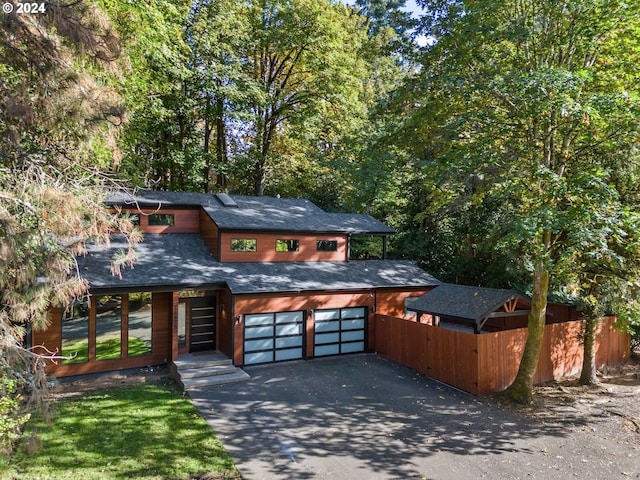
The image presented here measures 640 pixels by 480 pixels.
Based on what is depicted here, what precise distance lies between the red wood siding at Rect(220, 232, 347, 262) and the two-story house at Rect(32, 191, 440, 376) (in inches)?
1.6

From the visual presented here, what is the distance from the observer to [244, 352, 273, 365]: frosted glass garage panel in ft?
43.0

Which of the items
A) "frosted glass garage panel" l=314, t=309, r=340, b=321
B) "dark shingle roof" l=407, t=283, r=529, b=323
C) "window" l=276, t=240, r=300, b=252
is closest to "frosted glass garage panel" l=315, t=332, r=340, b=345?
"frosted glass garage panel" l=314, t=309, r=340, b=321

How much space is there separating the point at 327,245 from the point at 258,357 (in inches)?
224

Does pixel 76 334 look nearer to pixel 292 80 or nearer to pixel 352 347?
pixel 352 347

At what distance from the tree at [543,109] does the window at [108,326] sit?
35.6ft

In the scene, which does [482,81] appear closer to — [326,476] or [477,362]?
[477,362]

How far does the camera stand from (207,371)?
1180cm

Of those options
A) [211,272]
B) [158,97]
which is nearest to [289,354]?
[211,272]

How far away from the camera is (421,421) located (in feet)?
30.5

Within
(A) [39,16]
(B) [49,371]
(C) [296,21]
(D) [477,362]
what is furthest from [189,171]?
(D) [477,362]

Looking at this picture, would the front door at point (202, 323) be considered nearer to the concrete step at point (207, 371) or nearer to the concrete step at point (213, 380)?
the concrete step at point (207, 371)

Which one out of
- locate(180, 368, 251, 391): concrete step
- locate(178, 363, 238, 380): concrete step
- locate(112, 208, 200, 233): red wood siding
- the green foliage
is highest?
locate(112, 208, 200, 233): red wood siding

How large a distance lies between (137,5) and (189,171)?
34.8 feet

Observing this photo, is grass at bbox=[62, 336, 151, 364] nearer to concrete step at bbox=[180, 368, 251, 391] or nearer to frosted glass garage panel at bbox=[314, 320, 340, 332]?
concrete step at bbox=[180, 368, 251, 391]
